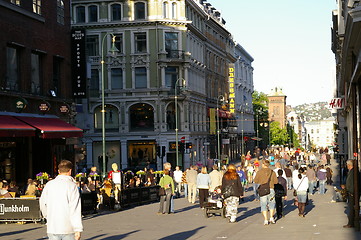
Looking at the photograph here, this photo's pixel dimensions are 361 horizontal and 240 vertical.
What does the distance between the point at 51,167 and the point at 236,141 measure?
7047 centimetres

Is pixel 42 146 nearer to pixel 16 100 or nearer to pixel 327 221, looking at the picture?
pixel 16 100

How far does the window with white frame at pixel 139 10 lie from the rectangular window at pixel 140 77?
4.90m

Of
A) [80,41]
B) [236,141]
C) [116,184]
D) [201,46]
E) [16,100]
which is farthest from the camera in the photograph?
[236,141]

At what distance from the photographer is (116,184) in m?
29.5

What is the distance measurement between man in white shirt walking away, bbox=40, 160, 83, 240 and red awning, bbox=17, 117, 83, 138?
76.3 ft

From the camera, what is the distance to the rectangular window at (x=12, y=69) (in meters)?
33.0

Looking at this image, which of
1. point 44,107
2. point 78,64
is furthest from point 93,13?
point 44,107

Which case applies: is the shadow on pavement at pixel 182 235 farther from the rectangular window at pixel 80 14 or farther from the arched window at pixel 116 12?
the rectangular window at pixel 80 14

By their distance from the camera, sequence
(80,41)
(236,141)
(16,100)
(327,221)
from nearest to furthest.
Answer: (327,221) < (16,100) < (80,41) < (236,141)

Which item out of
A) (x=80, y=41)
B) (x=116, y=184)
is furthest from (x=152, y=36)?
→ (x=116, y=184)

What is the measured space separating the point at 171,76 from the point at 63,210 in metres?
60.6

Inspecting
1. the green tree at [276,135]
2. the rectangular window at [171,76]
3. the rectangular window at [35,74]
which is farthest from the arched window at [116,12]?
the green tree at [276,135]

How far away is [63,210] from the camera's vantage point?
396 inches

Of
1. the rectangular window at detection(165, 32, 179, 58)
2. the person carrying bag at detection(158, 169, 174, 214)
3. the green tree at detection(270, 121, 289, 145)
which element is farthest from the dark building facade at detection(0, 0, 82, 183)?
the green tree at detection(270, 121, 289, 145)
